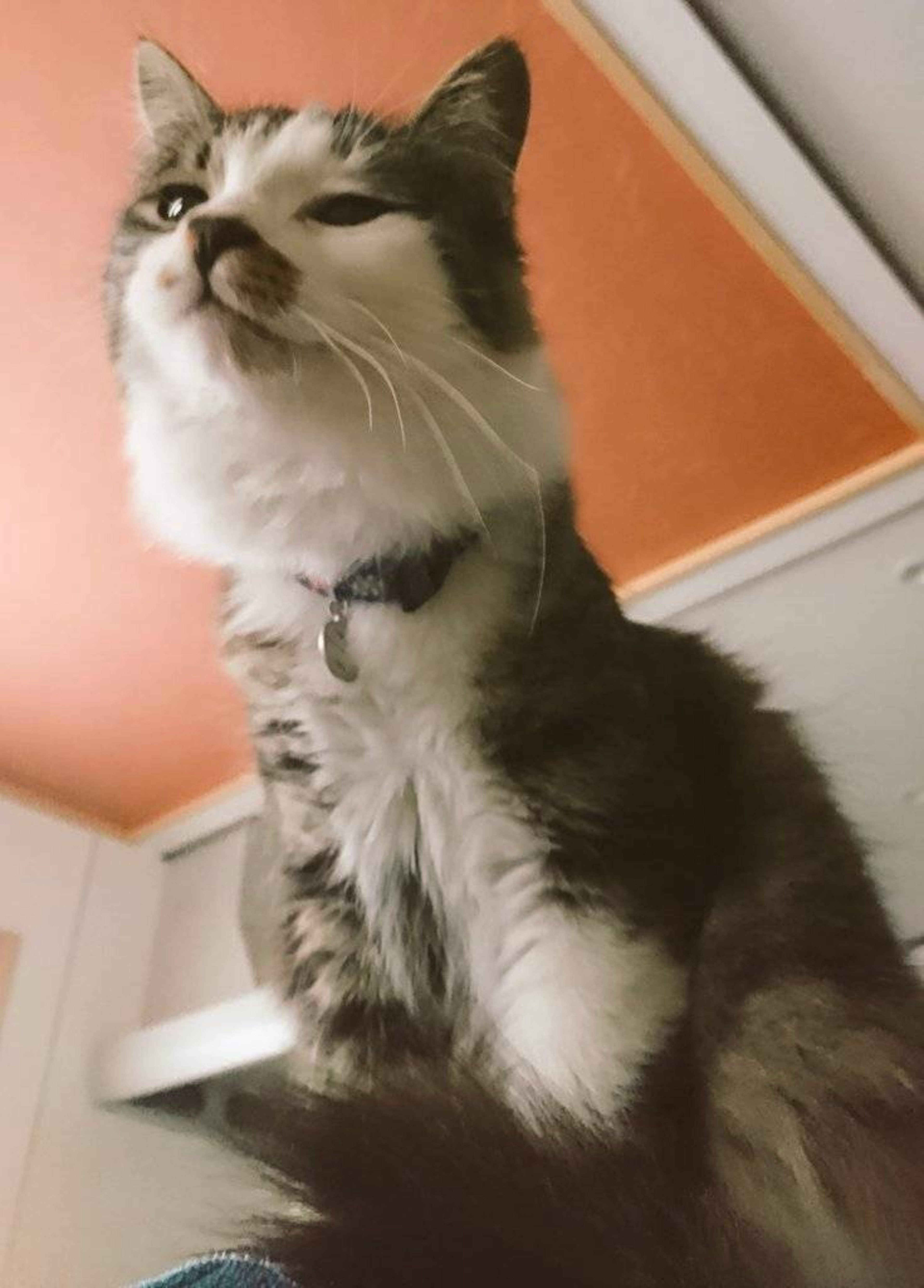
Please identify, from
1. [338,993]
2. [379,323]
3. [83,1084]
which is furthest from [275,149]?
[83,1084]

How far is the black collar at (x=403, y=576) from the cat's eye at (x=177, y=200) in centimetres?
27

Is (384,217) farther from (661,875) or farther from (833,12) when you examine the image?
(661,875)

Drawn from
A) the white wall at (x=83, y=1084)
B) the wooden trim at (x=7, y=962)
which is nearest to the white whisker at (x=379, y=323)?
the white wall at (x=83, y=1084)

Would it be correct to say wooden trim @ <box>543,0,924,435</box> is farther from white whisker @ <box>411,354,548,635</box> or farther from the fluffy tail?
the fluffy tail

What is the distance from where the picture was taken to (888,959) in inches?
27.0

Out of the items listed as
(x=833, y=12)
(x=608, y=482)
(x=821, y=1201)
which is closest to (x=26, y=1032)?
(x=608, y=482)

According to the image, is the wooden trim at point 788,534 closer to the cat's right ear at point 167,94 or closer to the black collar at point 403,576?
the black collar at point 403,576

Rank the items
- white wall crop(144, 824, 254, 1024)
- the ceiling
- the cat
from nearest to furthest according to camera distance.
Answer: the cat < the ceiling < white wall crop(144, 824, 254, 1024)

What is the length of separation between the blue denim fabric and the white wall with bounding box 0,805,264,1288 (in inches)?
31.4

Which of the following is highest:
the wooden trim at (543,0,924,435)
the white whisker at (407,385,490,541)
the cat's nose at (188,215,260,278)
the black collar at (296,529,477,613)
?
the wooden trim at (543,0,924,435)

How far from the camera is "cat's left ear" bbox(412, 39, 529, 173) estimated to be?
0.81 m

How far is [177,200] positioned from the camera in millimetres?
821

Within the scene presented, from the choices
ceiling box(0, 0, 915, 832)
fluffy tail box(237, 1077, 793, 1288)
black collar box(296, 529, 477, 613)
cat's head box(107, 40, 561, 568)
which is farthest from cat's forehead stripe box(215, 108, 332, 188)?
fluffy tail box(237, 1077, 793, 1288)

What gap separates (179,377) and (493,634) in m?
0.25
